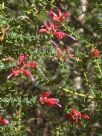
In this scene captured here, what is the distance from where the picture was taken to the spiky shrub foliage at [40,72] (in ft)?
8.09

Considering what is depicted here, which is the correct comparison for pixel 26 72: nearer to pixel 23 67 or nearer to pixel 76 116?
pixel 23 67

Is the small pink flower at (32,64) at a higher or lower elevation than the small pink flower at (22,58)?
lower

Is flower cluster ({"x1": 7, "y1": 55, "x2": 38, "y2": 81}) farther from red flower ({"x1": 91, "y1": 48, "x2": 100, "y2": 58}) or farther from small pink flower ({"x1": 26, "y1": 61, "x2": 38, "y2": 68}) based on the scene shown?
red flower ({"x1": 91, "y1": 48, "x2": 100, "y2": 58})

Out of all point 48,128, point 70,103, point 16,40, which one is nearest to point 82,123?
point 70,103

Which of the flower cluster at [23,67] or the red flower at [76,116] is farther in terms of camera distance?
the red flower at [76,116]

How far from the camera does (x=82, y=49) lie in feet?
9.87

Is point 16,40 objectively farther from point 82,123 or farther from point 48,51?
point 82,123

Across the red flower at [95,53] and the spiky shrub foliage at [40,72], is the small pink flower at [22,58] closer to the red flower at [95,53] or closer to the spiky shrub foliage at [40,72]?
the spiky shrub foliage at [40,72]

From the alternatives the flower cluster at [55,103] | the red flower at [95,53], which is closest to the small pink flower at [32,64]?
the flower cluster at [55,103]

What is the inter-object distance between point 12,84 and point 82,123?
59cm

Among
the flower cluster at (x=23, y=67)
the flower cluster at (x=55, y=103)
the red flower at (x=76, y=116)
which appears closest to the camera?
the flower cluster at (x=23, y=67)

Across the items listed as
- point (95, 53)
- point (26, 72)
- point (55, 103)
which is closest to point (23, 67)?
point (26, 72)

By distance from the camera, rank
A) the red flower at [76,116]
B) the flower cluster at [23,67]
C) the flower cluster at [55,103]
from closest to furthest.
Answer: the flower cluster at [23,67]
the flower cluster at [55,103]
the red flower at [76,116]

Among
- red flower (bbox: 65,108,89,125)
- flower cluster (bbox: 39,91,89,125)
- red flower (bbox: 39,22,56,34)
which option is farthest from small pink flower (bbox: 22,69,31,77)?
red flower (bbox: 65,108,89,125)
